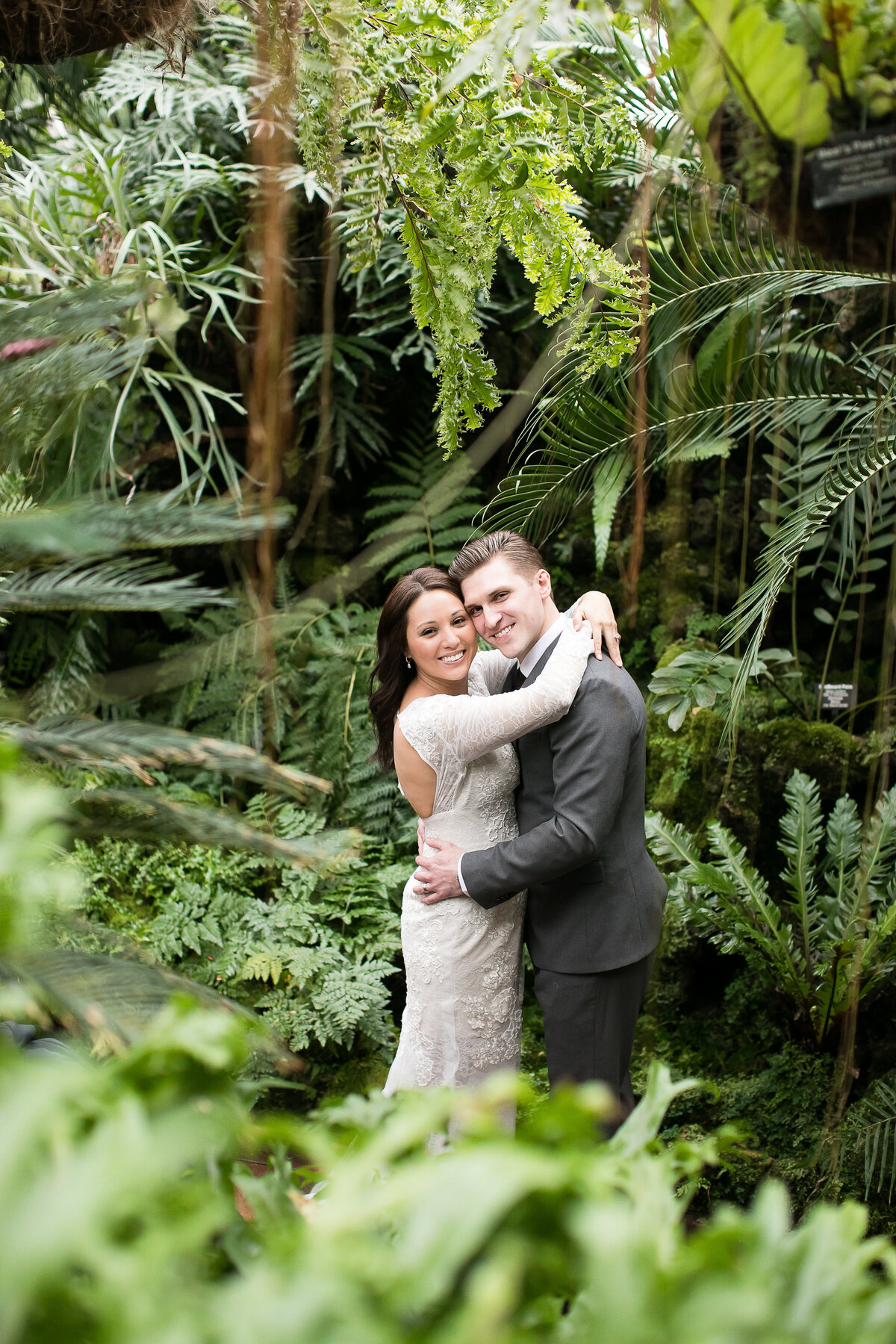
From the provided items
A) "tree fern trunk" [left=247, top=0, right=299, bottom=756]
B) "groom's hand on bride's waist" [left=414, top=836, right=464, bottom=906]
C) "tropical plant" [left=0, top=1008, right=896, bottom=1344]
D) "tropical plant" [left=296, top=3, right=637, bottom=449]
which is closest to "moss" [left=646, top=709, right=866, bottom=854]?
"groom's hand on bride's waist" [left=414, top=836, right=464, bottom=906]

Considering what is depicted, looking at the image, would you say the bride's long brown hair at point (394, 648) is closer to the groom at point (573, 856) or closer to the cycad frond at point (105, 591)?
the groom at point (573, 856)

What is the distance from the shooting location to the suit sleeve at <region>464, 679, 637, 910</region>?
1.74m

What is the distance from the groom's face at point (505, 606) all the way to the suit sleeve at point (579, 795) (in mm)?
210

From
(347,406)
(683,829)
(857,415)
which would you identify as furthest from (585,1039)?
(347,406)

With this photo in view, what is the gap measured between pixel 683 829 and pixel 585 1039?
51.8 inches

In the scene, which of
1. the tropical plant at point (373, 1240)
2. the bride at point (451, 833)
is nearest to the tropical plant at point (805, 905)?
the bride at point (451, 833)

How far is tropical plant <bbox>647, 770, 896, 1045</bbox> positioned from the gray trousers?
74cm

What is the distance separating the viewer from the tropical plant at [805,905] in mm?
2340

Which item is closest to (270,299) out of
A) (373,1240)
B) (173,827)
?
(173,827)

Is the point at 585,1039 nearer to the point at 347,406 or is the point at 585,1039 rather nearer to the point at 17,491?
the point at 17,491

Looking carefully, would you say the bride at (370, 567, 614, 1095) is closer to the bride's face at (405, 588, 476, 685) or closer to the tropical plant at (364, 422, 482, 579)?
the bride's face at (405, 588, 476, 685)

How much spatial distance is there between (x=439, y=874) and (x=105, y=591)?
1123mm

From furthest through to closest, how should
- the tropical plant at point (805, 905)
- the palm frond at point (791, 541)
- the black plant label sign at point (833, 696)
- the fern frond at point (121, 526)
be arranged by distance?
1. the black plant label sign at point (833, 696)
2. the tropical plant at point (805, 905)
3. the palm frond at point (791, 541)
4. the fern frond at point (121, 526)

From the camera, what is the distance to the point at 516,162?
1.55 metres
